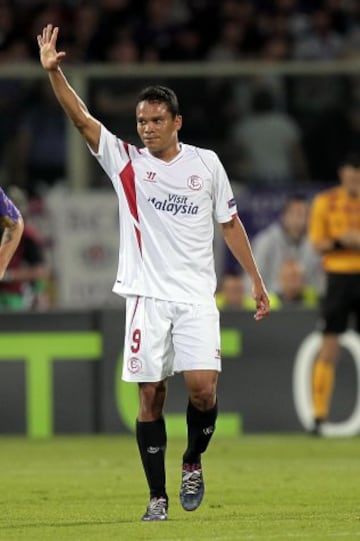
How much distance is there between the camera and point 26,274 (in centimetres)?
1623

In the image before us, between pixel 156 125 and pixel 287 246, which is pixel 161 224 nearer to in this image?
pixel 156 125

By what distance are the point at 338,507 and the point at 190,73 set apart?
879 centimetres

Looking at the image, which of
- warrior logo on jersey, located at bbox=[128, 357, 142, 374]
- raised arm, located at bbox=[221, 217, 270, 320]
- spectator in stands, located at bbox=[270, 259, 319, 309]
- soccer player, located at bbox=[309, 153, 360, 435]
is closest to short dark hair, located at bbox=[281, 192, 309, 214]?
spectator in stands, located at bbox=[270, 259, 319, 309]

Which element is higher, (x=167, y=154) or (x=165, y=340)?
(x=167, y=154)

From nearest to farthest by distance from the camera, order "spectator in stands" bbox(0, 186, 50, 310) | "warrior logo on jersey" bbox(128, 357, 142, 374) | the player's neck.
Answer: "warrior logo on jersey" bbox(128, 357, 142, 374)
the player's neck
"spectator in stands" bbox(0, 186, 50, 310)

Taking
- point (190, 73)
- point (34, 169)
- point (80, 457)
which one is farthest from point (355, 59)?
point (80, 457)

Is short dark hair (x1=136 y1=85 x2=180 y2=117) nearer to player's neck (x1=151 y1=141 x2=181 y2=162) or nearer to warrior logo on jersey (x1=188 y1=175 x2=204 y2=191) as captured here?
player's neck (x1=151 y1=141 x2=181 y2=162)

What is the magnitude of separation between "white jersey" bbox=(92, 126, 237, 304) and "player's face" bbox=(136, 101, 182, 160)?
0.36 ft

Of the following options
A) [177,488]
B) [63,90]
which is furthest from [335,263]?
[63,90]

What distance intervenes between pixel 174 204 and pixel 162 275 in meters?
0.37

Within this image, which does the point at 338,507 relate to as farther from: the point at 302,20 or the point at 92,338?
the point at 302,20

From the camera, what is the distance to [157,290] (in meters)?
8.81

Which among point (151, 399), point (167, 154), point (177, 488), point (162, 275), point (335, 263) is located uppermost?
point (167, 154)

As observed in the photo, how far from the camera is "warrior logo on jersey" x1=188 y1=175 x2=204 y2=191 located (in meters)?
8.88
